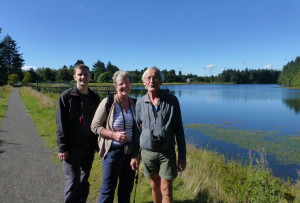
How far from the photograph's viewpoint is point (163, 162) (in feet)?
7.42

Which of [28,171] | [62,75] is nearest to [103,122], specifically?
[28,171]

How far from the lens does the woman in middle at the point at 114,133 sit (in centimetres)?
227

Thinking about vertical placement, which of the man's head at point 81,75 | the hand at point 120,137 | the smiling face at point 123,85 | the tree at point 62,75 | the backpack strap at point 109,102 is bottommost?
the hand at point 120,137

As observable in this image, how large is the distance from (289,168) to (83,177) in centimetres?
728

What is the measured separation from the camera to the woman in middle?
7.45 ft

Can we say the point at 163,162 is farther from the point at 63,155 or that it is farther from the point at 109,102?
the point at 63,155

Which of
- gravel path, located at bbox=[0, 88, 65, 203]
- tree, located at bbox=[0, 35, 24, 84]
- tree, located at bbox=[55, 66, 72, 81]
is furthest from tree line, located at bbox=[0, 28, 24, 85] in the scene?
gravel path, located at bbox=[0, 88, 65, 203]

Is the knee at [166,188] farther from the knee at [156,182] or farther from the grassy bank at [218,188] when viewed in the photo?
the grassy bank at [218,188]

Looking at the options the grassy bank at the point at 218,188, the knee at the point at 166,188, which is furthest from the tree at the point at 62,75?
the knee at the point at 166,188

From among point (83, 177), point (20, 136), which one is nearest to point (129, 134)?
point (83, 177)

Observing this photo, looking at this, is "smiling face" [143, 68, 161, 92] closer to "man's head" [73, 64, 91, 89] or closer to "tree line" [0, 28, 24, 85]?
"man's head" [73, 64, 91, 89]

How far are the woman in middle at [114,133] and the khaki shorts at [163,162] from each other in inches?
10.2

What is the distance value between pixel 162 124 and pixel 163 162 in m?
0.45

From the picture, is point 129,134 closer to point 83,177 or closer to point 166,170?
point 166,170
